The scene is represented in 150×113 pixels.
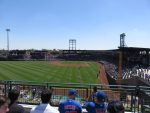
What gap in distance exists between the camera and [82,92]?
16000 mm

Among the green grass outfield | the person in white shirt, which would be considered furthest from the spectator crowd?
the green grass outfield

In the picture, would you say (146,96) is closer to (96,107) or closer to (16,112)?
(96,107)

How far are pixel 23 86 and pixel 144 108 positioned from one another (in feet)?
18.8

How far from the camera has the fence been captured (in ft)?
45.2

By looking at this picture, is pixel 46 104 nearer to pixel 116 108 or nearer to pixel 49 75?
pixel 116 108

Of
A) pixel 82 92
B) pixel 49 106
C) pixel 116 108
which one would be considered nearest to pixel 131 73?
pixel 82 92

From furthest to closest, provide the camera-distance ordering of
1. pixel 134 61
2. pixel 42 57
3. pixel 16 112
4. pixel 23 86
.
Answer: pixel 42 57 → pixel 134 61 → pixel 23 86 → pixel 16 112

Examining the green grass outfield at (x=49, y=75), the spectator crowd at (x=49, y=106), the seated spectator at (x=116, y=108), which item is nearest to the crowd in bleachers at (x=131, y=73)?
the green grass outfield at (x=49, y=75)

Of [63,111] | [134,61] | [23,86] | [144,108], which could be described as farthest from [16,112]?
[134,61]

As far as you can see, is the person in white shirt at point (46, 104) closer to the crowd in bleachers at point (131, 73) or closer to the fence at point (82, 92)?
the fence at point (82, 92)

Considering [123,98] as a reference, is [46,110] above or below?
above

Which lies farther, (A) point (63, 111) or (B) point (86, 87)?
(B) point (86, 87)

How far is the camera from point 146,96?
44.8 feet

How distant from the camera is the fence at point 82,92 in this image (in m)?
13.8
